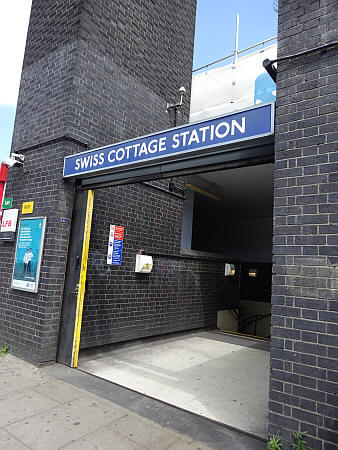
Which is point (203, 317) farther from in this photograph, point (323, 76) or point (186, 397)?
point (323, 76)

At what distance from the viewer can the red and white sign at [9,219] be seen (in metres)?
5.73

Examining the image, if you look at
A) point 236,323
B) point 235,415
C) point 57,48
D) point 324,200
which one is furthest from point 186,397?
point 236,323

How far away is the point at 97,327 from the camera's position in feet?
18.5

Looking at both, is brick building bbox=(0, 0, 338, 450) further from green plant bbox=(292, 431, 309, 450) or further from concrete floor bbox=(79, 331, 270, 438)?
concrete floor bbox=(79, 331, 270, 438)

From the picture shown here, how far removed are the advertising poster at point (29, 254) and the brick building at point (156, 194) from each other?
0.17 meters

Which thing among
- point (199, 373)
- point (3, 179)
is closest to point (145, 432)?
point (199, 373)

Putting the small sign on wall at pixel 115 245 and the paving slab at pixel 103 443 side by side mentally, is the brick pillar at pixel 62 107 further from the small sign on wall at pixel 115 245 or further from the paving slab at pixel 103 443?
the paving slab at pixel 103 443

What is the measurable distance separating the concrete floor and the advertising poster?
1.49 m

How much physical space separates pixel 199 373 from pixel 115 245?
2.55m

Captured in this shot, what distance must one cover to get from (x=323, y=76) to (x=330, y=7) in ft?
2.20

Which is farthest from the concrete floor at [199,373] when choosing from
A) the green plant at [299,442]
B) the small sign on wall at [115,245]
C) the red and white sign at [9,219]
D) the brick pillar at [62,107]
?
the red and white sign at [9,219]

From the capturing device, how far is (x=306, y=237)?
285 cm

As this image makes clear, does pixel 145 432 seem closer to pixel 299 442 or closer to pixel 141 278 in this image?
pixel 299 442

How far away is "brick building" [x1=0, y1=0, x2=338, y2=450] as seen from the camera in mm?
2760
